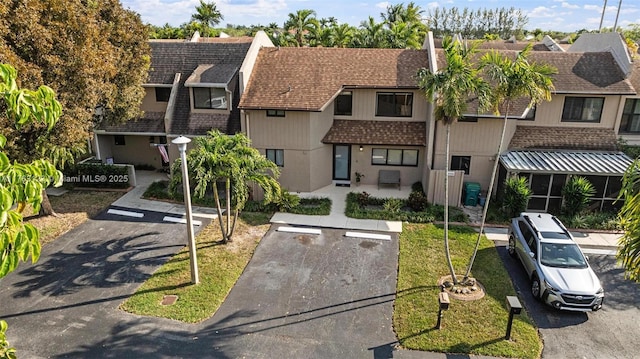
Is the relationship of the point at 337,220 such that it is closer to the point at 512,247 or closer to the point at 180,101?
the point at 512,247

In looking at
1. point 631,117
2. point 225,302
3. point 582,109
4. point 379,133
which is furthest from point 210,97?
point 631,117

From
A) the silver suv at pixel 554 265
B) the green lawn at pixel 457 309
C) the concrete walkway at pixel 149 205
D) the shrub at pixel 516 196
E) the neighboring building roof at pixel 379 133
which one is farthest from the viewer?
the neighboring building roof at pixel 379 133

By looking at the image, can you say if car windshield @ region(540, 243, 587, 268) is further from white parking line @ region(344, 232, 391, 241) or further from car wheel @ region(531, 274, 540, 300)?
white parking line @ region(344, 232, 391, 241)

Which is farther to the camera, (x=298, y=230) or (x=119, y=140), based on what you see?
(x=119, y=140)

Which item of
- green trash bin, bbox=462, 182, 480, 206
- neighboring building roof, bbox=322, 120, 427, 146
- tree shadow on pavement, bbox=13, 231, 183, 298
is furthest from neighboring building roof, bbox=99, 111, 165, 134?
green trash bin, bbox=462, 182, 480, 206

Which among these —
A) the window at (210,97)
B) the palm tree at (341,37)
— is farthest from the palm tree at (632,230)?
the palm tree at (341,37)

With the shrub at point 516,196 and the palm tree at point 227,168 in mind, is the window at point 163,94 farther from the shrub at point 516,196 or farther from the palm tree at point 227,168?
the shrub at point 516,196
